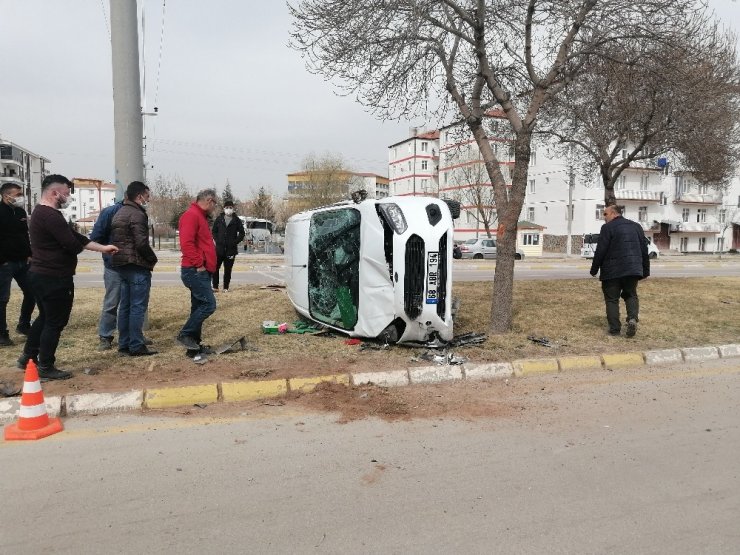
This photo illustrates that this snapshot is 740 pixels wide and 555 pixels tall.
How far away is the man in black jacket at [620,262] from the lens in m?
7.41

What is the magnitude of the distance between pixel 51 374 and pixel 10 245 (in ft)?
7.59

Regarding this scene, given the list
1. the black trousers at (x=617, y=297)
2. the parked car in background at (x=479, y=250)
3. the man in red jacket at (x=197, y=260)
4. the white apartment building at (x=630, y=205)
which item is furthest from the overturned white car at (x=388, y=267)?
the white apartment building at (x=630, y=205)

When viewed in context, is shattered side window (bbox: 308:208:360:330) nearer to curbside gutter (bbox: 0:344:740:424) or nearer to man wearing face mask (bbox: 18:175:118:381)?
curbside gutter (bbox: 0:344:740:424)

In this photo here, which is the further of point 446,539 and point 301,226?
point 301,226

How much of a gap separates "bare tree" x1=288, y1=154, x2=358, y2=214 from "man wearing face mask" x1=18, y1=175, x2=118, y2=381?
155 ft

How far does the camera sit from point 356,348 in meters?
6.50

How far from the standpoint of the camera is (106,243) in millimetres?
6238

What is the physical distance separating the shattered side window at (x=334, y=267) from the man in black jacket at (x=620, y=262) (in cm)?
347

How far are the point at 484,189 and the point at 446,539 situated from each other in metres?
50.0

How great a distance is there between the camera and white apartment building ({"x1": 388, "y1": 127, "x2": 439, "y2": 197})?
73.1 metres

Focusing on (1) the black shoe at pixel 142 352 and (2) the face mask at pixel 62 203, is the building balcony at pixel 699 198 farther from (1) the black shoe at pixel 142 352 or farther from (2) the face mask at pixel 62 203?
(2) the face mask at pixel 62 203

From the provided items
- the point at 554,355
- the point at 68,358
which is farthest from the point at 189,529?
the point at 554,355

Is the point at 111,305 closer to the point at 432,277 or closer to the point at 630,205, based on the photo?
the point at 432,277

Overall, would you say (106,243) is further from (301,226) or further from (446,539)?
(446,539)
